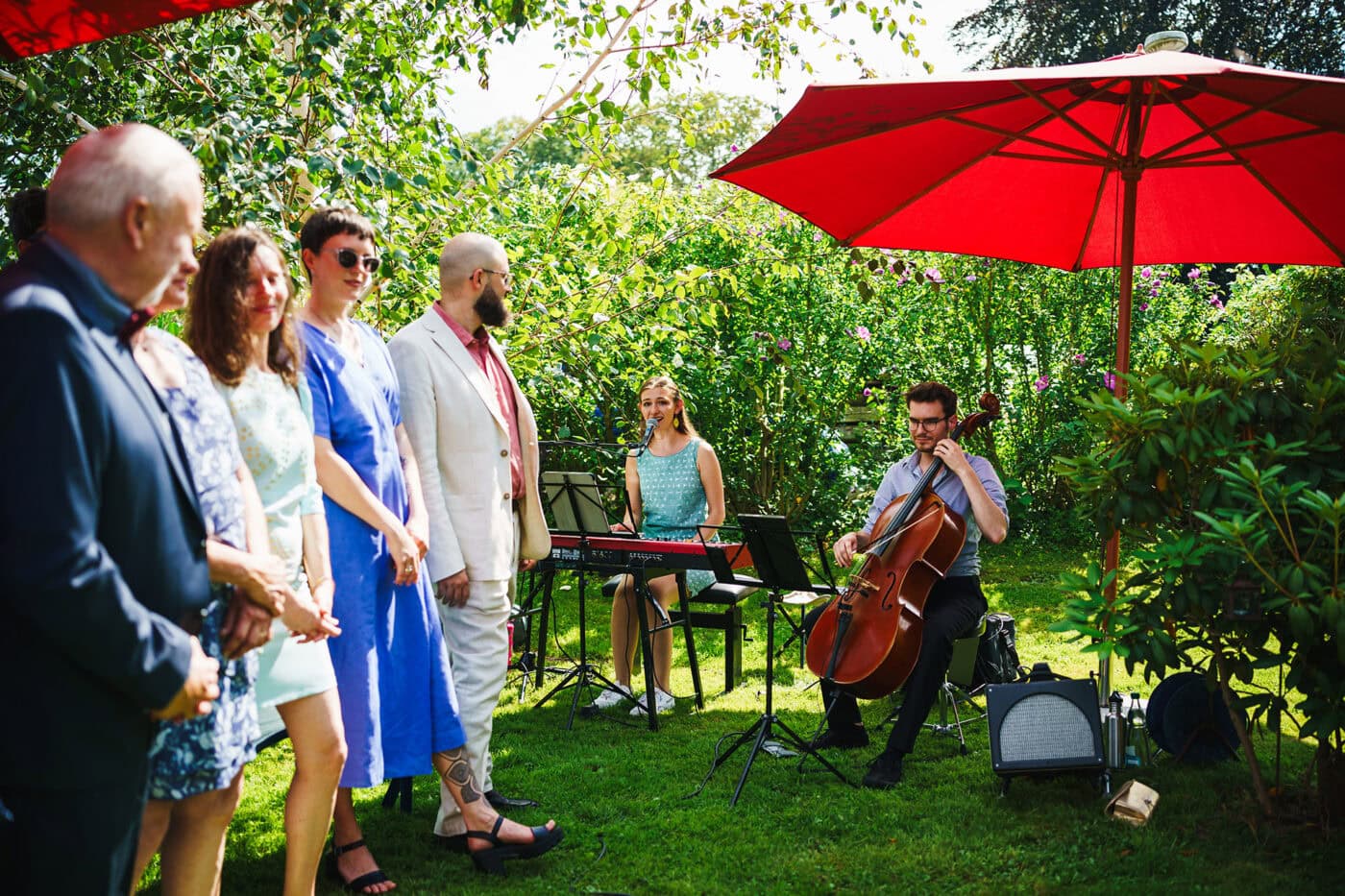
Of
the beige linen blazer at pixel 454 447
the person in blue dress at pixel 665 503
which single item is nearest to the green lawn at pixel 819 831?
the person in blue dress at pixel 665 503

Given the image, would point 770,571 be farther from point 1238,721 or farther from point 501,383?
point 1238,721

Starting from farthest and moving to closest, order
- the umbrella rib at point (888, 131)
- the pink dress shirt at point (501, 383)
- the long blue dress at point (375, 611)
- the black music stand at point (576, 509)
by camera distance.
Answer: the black music stand at point (576, 509) < the umbrella rib at point (888, 131) < the pink dress shirt at point (501, 383) < the long blue dress at point (375, 611)

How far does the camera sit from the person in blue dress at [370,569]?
3.14 m

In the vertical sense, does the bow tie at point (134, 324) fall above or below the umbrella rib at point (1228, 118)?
below

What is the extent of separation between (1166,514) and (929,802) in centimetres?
137

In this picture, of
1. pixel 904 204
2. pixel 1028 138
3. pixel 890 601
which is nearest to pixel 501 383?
pixel 890 601

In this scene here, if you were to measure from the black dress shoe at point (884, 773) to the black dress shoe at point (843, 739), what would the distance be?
1.40ft

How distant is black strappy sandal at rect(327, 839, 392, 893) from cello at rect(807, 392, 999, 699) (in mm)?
1925

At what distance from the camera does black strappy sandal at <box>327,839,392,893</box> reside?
132 inches

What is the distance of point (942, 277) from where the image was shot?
1023 cm

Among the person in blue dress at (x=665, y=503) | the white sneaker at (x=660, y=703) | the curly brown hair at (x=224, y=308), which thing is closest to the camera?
the curly brown hair at (x=224, y=308)

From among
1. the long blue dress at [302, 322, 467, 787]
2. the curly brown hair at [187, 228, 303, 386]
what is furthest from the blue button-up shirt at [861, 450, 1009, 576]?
the curly brown hair at [187, 228, 303, 386]

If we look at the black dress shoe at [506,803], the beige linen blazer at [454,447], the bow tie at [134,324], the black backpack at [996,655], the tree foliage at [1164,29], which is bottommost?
the black dress shoe at [506,803]

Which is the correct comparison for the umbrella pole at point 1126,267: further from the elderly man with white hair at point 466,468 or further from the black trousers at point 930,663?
the elderly man with white hair at point 466,468
